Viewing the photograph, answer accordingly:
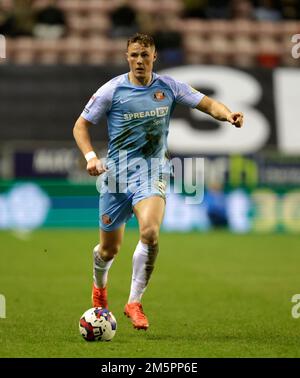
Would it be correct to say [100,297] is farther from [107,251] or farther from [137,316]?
[137,316]

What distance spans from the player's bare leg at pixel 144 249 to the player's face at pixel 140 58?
102 centimetres

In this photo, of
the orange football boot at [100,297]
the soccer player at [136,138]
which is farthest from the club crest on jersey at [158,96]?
the orange football boot at [100,297]

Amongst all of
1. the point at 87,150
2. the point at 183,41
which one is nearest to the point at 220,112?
the point at 87,150

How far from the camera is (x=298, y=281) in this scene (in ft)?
39.5

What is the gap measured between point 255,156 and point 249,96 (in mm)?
1560

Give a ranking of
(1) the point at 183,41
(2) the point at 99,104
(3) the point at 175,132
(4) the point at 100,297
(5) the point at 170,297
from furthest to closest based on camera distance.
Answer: (1) the point at 183,41 → (3) the point at 175,132 → (5) the point at 170,297 → (4) the point at 100,297 → (2) the point at 99,104

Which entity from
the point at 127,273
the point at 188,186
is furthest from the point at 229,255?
the point at 188,186

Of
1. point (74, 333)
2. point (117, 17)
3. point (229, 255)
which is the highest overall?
point (117, 17)

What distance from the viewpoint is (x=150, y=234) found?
7.71m

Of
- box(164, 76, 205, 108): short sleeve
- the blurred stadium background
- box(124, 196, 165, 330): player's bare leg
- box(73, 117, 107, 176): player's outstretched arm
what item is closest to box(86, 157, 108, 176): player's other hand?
box(73, 117, 107, 176): player's outstretched arm

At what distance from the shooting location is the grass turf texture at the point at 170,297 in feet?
23.8

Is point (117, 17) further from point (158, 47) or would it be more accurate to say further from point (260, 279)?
point (260, 279)

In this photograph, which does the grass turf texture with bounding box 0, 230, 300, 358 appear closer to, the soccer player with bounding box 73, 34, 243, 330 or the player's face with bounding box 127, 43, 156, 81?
Answer: the soccer player with bounding box 73, 34, 243, 330

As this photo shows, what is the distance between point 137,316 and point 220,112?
5.86 feet
